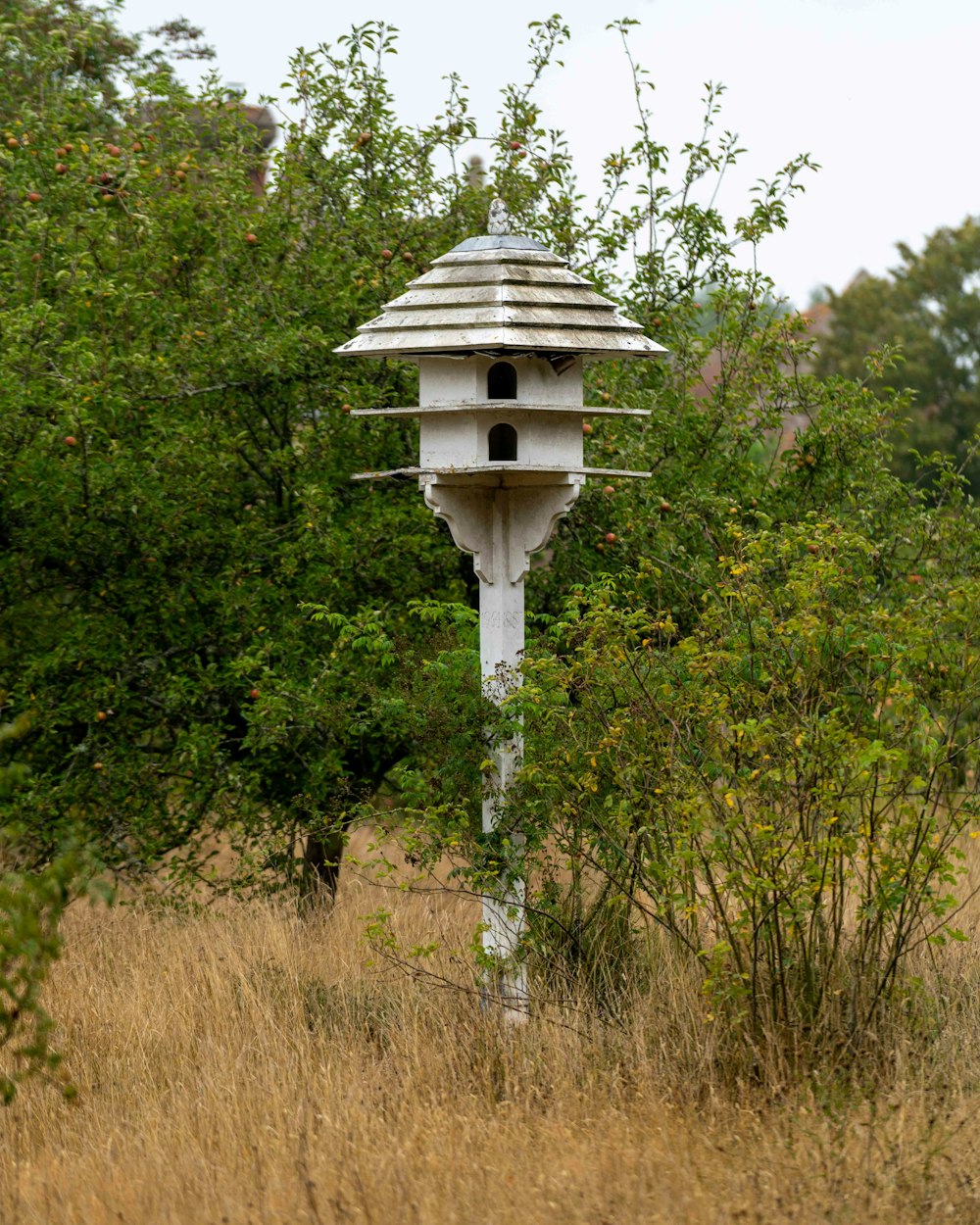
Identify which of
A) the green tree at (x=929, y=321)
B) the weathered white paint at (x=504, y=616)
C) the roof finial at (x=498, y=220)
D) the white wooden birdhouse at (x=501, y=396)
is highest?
the green tree at (x=929, y=321)

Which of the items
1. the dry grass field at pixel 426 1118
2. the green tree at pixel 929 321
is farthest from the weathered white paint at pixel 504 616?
the green tree at pixel 929 321

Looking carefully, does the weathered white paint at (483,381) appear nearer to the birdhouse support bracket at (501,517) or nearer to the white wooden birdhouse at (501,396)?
the white wooden birdhouse at (501,396)

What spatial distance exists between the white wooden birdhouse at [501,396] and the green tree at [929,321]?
94.3 ft

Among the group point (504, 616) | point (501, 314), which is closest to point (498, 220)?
point (501, 314)

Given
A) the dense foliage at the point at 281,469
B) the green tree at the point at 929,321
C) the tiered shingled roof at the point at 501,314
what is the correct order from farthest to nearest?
the green tree at the point at 929,321 → the dense foliage at the point at 281,469 → the tiered shingled roof at the point at 501,314

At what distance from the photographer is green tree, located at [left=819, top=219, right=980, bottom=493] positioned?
34.8 m

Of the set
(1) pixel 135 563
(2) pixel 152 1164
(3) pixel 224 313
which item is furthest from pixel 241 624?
(2) pixel 152 1164

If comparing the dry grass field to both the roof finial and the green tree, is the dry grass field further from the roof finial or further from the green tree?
the green tree

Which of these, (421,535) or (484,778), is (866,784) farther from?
(421,535)

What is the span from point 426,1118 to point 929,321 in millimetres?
33997

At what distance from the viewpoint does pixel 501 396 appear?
6.55m

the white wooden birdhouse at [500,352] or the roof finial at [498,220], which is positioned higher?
the roof finial at [498,220]

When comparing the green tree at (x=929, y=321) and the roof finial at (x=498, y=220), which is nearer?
the roof finial at (x=498, y=220)

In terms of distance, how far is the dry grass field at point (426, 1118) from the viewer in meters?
4.13
